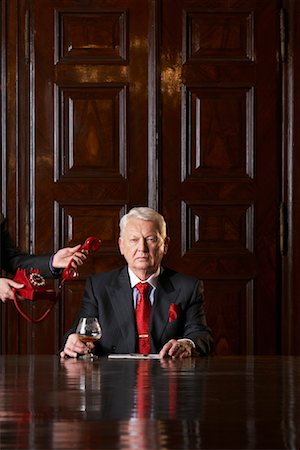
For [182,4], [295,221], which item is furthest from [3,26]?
[295,221]

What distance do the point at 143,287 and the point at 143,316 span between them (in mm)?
118

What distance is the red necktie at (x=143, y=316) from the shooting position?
4098 mm

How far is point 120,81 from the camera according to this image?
511cm

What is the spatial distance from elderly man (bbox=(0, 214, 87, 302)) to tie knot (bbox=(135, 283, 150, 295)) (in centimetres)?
28

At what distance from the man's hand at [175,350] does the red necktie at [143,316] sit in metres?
0.39

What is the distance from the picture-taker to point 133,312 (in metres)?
4.15

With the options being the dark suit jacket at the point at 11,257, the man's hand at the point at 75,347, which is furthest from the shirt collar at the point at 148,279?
the man's hand at the point at 75,347

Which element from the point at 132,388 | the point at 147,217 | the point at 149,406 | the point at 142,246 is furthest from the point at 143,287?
the point at 149,406

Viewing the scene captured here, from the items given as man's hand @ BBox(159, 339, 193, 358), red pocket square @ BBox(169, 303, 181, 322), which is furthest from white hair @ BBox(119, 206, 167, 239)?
man's hand @ BBox(159, 339, 193, 358)

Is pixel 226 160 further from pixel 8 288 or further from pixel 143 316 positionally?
pixel 8 288

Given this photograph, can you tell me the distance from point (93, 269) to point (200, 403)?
10.2 feet

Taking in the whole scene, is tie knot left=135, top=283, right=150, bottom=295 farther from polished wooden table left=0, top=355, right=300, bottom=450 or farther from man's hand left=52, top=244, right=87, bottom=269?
polished wooden table left=0, top=355, right=300, bottom=450

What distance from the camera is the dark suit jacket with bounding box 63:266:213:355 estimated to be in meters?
4.07

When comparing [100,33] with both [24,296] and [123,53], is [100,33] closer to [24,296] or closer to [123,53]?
[123,53]
